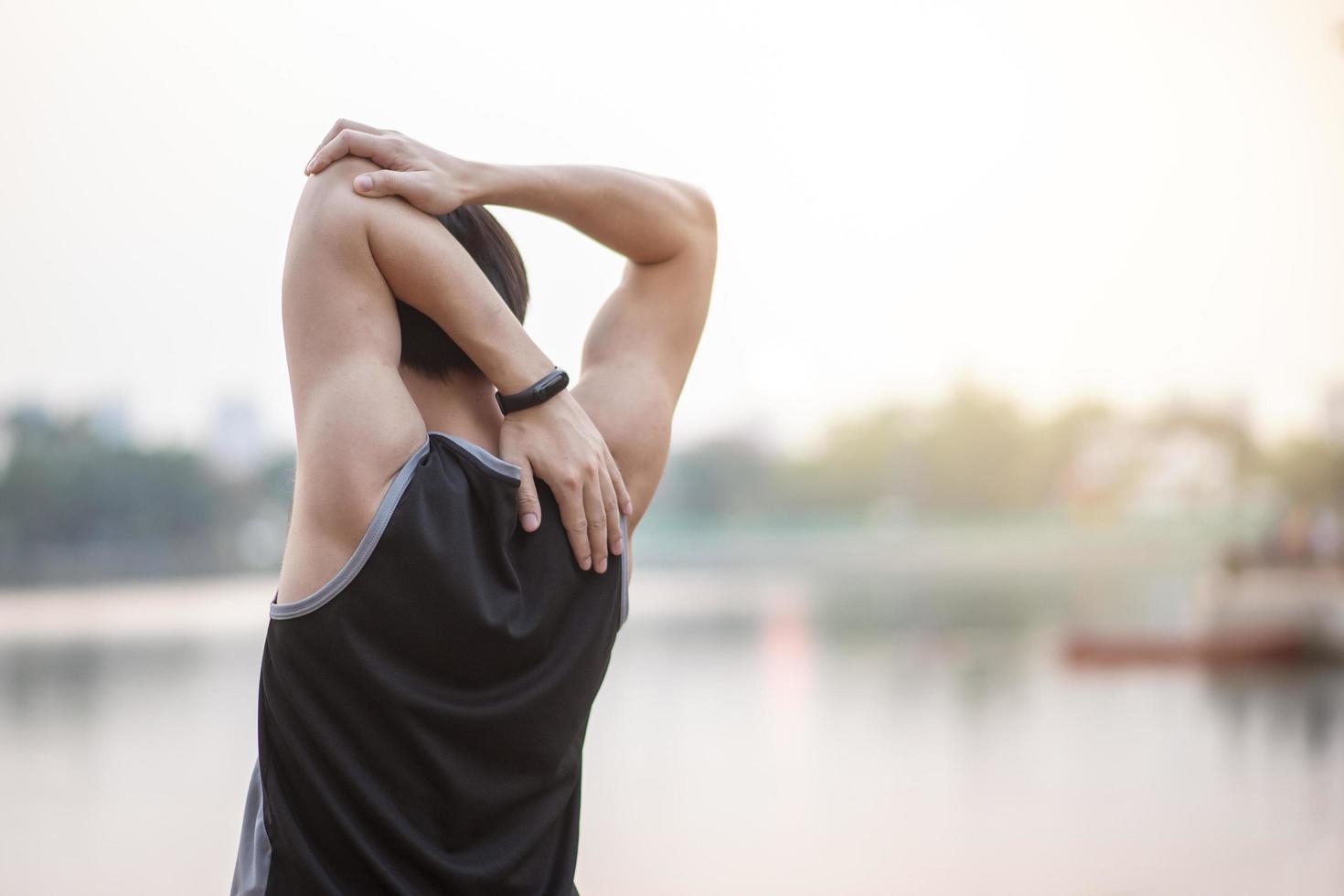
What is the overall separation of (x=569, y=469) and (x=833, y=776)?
16.9 ft

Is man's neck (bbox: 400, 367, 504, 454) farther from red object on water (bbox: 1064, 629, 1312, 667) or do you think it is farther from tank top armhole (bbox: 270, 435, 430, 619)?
red object on water (bbox: 1064, 629, 1312, 667)

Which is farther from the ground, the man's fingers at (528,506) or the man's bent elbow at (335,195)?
the man's bent elbow at (335,195)

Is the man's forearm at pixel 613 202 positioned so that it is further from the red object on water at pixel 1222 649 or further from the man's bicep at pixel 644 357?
the red object on water at pixel 1222 649

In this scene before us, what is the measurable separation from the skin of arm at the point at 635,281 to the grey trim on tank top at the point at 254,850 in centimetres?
26

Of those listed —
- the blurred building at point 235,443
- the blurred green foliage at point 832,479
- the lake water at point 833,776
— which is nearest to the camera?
the lake water at point 833,776

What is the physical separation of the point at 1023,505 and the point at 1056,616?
39.3 ft

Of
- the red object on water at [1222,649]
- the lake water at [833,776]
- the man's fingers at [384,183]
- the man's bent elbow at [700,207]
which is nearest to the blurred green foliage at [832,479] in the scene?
the lake water at [833,776]

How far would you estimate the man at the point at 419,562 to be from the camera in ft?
2.09

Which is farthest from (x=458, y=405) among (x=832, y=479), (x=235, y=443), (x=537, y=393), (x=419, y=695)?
(x=832, y=479)

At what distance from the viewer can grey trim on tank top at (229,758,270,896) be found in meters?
0.66

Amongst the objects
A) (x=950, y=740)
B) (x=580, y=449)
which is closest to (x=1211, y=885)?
(x=580, y=449)

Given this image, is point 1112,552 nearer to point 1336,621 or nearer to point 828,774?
point 1336,621

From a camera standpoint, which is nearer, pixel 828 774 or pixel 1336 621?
pixel 828 774

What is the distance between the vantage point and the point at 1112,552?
26.7 m
